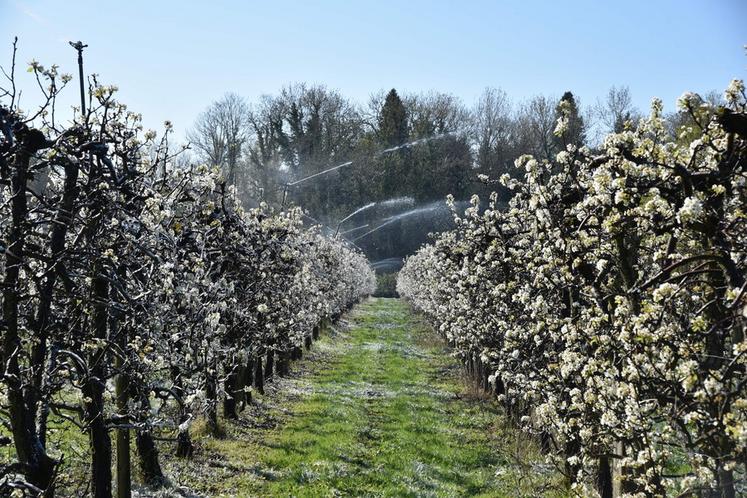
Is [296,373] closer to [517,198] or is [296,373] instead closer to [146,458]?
[146,458]

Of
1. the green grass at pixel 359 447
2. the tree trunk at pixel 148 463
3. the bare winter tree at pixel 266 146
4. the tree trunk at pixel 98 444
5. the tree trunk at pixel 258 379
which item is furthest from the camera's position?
the bare winter tree at pixel 266 146

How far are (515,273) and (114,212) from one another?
7747 millimetres

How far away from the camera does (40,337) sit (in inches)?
286

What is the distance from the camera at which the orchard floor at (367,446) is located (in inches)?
514

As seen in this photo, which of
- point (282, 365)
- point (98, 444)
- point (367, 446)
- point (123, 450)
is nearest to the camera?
point (98, 444)

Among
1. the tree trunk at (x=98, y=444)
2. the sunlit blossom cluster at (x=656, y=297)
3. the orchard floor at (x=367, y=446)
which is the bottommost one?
the orchard floor at (x=367, y=446)

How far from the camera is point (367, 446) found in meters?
16.0

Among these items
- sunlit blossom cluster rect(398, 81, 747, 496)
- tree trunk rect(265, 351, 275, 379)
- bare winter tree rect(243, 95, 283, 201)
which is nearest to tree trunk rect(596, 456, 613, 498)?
sunlit blossom cluster rect(398, 81, 747, 496)

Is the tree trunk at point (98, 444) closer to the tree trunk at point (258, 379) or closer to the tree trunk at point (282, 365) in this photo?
the tree trunk at point (258, 379)

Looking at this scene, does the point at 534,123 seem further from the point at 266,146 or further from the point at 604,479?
the point at 604,479

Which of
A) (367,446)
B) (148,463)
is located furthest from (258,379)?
(148,463)

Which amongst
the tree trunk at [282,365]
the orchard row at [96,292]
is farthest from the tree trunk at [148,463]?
the tree trunk at [282,365]

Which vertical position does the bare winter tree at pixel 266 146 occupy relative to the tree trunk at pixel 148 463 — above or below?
above

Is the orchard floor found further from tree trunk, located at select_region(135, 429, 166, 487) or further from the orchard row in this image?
the orchard row
